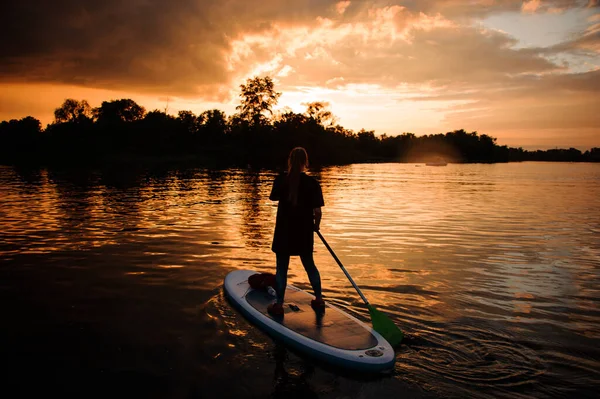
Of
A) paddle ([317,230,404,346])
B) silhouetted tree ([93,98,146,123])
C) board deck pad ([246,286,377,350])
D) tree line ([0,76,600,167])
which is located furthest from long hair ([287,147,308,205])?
silhouetted tree ([93,98,146,123])

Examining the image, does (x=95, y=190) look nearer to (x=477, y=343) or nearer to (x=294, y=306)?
(x=294, y=306)

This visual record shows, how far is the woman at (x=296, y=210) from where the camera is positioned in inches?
229

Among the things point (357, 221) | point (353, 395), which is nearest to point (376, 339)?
point (353, 395)

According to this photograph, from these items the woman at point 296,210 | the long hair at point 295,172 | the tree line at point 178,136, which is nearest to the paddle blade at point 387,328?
the woman at point 296,210

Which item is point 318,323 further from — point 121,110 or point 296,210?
point 121,110

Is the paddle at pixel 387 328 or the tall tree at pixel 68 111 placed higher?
the tall tree at pixel 68 111

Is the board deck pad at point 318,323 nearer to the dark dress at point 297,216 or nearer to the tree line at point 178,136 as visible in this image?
the dark dress at point 297,216

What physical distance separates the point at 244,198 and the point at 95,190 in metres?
9.79

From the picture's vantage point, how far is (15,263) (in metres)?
9.30

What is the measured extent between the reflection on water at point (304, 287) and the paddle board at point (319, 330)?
0.17 meters

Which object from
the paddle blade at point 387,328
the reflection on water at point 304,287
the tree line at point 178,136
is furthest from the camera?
the tree line at point 178,136

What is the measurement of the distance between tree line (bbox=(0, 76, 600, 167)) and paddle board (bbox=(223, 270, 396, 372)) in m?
68.0

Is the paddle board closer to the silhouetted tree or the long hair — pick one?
the long hair

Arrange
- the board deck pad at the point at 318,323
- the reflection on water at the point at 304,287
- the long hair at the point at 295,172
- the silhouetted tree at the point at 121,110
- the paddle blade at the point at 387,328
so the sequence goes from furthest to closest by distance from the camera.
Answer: the silhouetted tree at the point at 121,110
the long hair at the point at 295,172
the paddle blade at the point at 387,328
the board deck pad at the point at 318,323
the reflection on water at the point at 304,287
